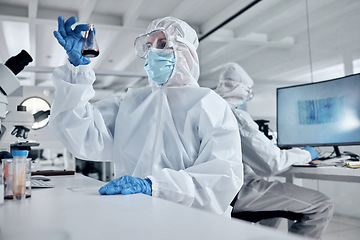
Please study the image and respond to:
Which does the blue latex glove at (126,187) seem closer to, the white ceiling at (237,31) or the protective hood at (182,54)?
the protective hood at (182,54)

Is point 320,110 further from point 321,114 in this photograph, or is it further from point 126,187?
point 126,187

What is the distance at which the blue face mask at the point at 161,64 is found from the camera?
1472 mm

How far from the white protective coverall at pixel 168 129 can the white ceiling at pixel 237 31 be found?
68.0 inches

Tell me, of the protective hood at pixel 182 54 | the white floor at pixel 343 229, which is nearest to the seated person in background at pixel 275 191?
the protective hood at pixel 182 54

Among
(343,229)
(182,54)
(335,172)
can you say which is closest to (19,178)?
(182,54)

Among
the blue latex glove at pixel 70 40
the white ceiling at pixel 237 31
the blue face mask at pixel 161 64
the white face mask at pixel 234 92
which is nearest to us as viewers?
the blue latex glove at pixel 70 40

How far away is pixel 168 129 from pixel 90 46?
0.46m

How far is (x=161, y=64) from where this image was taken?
1.47 m

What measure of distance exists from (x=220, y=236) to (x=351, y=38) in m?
2.66

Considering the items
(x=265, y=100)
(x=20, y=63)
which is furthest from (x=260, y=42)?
(x=20, y=63)

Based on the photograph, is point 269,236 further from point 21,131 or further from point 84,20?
point 84,20

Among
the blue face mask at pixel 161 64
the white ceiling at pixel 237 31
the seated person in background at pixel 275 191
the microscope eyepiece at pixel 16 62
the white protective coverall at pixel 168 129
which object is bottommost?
the seated person in background at pixel 275 191

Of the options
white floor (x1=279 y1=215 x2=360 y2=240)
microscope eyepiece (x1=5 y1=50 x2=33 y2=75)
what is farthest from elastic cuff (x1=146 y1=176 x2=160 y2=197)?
white floor (x1=279 y1=215 x2=360 y2=240)

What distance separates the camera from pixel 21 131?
5.94 ft
